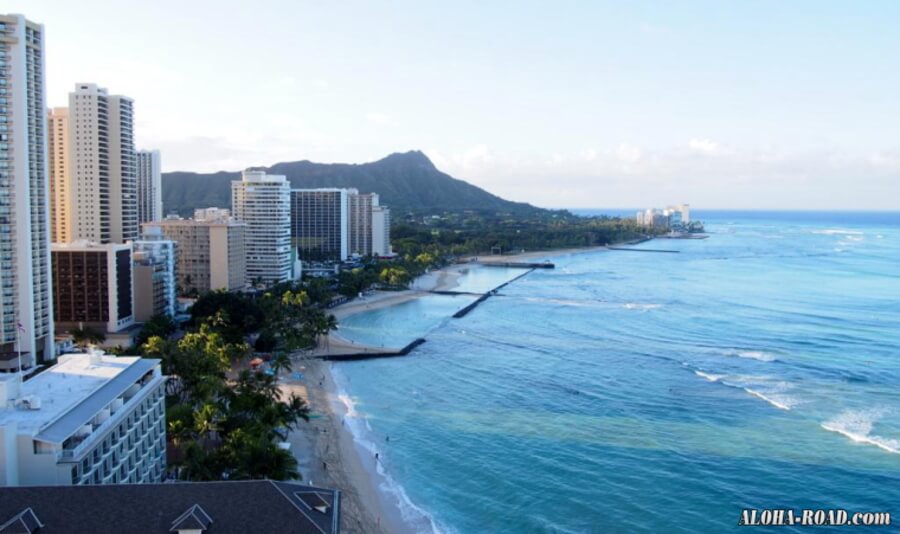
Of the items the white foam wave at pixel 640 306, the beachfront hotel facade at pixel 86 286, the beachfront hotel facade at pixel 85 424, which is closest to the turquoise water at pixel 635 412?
the white foam wave at pixel 640 306

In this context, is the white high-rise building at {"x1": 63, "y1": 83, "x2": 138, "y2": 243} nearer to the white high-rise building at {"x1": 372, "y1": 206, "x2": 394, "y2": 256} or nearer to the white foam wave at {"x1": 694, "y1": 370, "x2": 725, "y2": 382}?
the white foam wave at {"x1": 694, "y1": 370, "x2": 725, "y2": 382}

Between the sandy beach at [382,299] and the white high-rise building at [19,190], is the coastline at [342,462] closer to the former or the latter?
the sandy beach at [382,299]

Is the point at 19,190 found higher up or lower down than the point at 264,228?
higher up

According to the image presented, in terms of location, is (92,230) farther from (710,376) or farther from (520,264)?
(520,264)

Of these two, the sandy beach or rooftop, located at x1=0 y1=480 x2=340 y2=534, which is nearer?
rooftop, located at x1=0 y1=480 x2=340 y2=534

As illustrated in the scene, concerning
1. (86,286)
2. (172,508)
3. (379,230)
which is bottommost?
(172,508)

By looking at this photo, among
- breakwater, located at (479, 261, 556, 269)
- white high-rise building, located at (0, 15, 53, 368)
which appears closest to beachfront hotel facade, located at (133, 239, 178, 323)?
white high-rise building, located at (0, 15, 53, 368)

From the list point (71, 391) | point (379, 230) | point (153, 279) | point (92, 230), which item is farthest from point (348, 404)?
point (379, 230)
